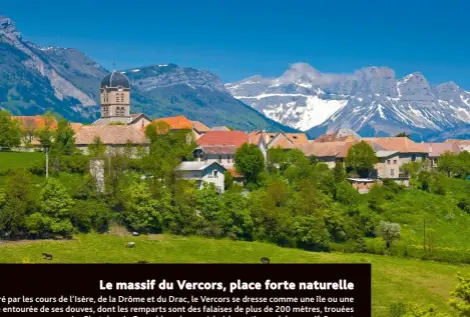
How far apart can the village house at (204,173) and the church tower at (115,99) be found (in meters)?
65.0

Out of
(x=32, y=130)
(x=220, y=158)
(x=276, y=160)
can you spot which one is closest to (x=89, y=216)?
(x=220, y=158)

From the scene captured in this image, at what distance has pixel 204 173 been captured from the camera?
315ft

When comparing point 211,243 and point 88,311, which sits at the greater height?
point 88,311

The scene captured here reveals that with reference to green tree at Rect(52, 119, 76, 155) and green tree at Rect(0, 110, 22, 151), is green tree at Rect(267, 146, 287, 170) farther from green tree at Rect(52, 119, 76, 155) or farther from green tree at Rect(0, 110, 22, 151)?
green tree at Rect(0, 110, 22, 151)

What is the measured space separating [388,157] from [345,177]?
12.7 m

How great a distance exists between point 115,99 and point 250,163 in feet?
237

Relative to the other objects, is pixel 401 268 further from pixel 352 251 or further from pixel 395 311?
pixel 395 311

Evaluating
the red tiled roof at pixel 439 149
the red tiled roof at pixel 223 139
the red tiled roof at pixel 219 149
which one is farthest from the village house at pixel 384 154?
the red tiled roof at pixel 219 149

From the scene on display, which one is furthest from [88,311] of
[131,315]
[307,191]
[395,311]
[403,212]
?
[403,212]

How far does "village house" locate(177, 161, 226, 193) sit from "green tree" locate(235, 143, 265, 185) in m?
4.02

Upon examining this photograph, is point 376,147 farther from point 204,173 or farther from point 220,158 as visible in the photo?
point 204,173

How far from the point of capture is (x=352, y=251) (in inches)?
3105

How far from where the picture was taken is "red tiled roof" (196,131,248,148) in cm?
11625

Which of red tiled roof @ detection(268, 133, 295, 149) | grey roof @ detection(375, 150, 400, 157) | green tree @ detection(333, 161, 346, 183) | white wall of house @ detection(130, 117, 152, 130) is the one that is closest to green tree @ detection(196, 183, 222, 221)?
green tree @ detection(333, 161, 346, 183)
